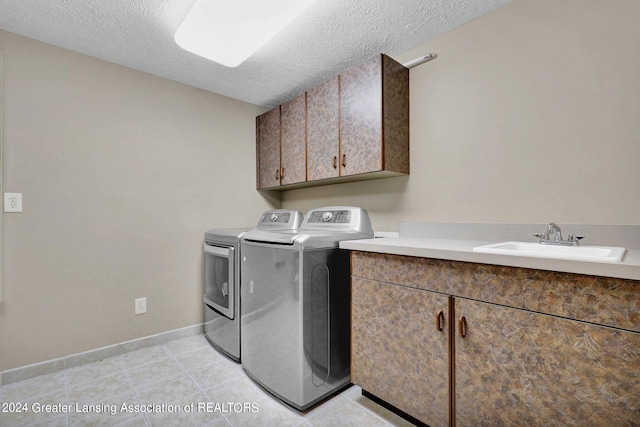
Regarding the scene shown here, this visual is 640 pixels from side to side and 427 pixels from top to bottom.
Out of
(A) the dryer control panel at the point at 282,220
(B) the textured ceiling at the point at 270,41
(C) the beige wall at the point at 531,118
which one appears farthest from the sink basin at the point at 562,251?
(A) the dryer control panel at the point at 282,220

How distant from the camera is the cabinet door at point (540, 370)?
2.76 feet

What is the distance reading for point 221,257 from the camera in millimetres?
2258

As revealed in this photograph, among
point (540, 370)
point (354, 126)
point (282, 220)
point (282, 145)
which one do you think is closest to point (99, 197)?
point (282, 220)

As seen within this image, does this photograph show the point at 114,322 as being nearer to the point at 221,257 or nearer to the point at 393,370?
the point at 221,257

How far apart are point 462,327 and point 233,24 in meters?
1.78

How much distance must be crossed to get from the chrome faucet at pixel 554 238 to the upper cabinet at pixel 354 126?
89 centimetres

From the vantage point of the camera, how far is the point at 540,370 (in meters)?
0.97

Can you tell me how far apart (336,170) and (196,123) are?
1.40 metres

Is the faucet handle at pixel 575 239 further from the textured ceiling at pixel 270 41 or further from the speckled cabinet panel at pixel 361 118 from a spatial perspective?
the textured ceiling at pixel 270 41

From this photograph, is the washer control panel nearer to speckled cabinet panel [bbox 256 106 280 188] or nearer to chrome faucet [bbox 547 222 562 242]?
speckled cabinet panel [bbox 256 106 280 188]

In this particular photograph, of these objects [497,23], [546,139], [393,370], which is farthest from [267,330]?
[497,23]

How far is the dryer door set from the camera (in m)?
2.12

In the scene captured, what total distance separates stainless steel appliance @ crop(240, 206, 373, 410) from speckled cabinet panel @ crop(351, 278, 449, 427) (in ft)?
0.53

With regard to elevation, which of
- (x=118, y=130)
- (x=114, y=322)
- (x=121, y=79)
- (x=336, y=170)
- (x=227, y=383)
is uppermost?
(x=121, y=79)
